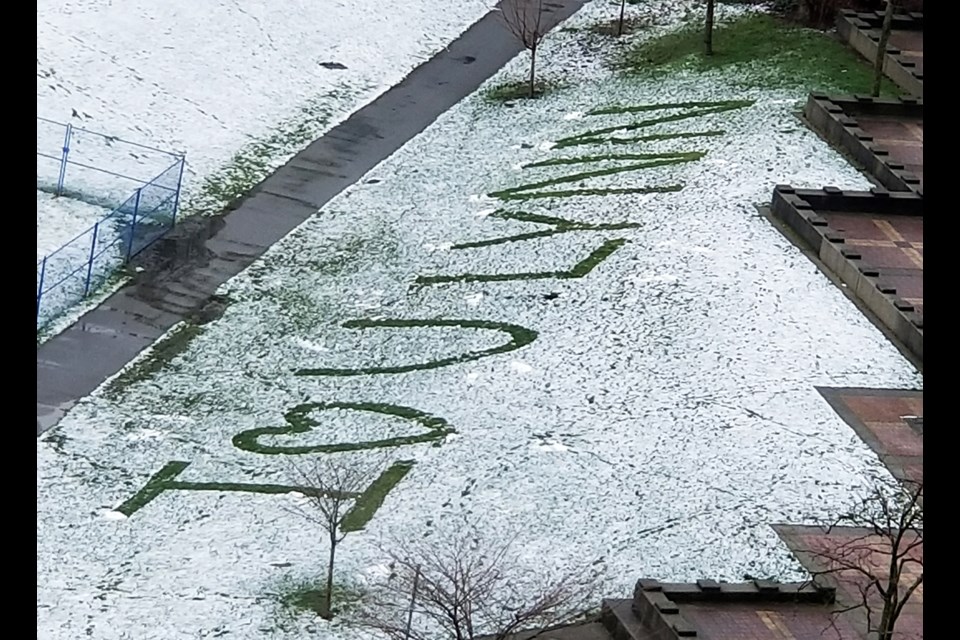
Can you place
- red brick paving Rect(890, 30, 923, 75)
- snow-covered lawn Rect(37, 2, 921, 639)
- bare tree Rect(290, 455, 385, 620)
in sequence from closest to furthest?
bare tree Rect(290, 455, 385, 620), snow-covered lawn Rect(37, 2, 921, 639), red brick paving Rect(890, 30, 923, 75)

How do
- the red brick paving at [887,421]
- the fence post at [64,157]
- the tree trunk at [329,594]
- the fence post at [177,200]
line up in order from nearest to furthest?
the tree trunk at [329,594] < the red brick paving at [887,421] < the fence post at [177,200] < the fence post at [64,157]

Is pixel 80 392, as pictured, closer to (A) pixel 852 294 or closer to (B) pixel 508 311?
(B) pixel 508 311

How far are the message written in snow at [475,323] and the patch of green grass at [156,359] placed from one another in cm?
253

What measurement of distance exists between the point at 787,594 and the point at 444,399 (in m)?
8.48

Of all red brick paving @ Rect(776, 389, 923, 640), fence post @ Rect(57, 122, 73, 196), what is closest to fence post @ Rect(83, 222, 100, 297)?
fence post @ Rect(57, 122, 73, 196)

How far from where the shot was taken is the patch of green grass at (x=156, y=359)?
25.2 m

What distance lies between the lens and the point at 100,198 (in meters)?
31.9

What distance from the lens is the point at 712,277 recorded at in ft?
87.0

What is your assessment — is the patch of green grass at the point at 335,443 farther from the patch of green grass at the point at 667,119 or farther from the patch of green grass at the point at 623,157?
the patch of green grass at the point at 667,119

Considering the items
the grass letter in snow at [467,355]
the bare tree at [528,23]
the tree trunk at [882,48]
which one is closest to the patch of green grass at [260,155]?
the bare tree at [528,23]

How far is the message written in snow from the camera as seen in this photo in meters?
21.6

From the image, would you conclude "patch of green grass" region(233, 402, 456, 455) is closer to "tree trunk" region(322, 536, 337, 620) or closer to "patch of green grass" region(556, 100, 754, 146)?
"tree trunk" region(322, 536, 337, 620)

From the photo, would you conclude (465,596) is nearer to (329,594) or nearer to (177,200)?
(329,594)

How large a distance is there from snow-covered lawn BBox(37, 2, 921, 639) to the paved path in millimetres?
662
